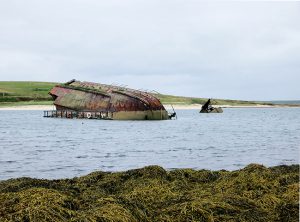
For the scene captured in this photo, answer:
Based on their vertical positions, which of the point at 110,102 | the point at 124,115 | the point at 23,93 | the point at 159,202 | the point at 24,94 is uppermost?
the point at 23,93

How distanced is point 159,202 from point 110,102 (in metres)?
55.3

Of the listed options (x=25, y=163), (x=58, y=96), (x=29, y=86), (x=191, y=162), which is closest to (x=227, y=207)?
(x=191, y=162)

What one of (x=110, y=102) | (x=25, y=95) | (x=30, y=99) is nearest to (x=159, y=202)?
(x=110, y=102)

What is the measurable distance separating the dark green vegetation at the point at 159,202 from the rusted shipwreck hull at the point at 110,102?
49327 mm

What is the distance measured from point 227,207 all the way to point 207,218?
1.89 ft

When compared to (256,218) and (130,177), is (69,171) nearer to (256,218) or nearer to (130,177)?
(130,177)

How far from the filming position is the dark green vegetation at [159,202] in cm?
736

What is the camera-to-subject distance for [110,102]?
63.7 m

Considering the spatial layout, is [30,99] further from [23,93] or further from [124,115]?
[124,115]

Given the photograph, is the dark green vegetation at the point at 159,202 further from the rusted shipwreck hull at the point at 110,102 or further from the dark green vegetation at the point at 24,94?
the dark green vegetation at the point at 24,94

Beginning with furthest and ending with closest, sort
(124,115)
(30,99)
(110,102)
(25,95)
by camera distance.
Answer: (25,95)
(30,99)
(110,102)
(124,115)

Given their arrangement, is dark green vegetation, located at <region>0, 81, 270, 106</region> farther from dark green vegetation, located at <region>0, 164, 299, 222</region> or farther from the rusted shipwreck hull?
dark green vegetation, located at <region>0, 164, 299, 222</region>

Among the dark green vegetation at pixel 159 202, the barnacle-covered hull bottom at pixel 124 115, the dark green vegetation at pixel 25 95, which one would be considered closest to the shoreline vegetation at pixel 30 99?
the dark green vegetation at pixel 25 95

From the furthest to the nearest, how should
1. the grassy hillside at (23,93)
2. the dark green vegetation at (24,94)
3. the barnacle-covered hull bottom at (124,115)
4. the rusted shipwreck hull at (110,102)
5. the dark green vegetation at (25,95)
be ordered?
1. the grassy hillside at (23,93)
2. the dark green vegetation at (24,94)
3. the dark green vegetation at (25,95)
4. the barnacle-covered hull bottom at (124,115)
5. the rusted shipwreck hull at (110,102)
